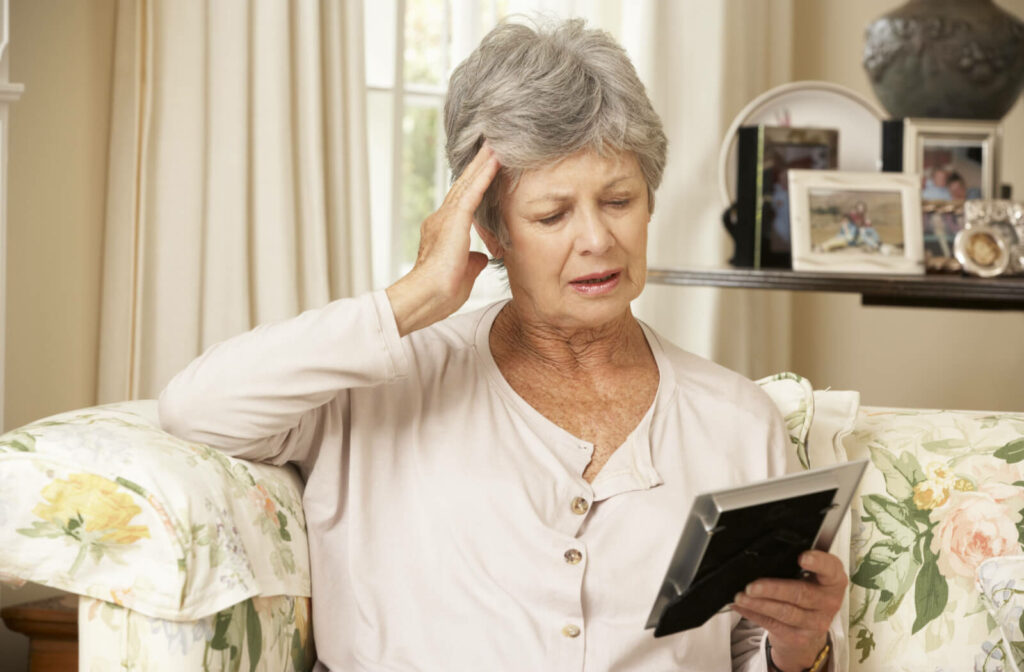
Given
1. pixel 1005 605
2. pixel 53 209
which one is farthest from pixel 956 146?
pixel 53 209

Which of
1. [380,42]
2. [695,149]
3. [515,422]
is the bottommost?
[515,422]

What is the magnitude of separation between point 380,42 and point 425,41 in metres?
0.22

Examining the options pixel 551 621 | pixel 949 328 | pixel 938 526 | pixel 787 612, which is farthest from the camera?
pixel 949 328

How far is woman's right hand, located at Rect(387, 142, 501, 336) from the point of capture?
1.41 m

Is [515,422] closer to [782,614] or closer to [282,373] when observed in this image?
[282,373]

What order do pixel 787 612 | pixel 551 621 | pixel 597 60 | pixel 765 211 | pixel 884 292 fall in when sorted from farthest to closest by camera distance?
pixel 765 211
pixel 884 292
pixel 597 60
pixel 551 621
pixel 787 612

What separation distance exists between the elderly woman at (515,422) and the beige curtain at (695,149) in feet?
6.72

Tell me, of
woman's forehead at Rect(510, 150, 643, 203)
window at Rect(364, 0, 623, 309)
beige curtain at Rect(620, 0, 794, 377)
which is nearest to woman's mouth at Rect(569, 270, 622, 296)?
woman's forehead at Rect(510, 150, 643, 203)

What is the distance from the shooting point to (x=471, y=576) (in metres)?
1.42

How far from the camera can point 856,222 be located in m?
2.65

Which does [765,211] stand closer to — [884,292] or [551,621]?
[884,292]

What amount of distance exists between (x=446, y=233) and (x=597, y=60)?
11.1 inches

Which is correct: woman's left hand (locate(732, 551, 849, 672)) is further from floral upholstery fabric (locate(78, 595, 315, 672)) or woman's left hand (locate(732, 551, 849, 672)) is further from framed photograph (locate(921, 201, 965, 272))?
framed photograph (locate(921, 201, 965, 272))

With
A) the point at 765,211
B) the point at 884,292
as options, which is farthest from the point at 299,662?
the point at 765,211
